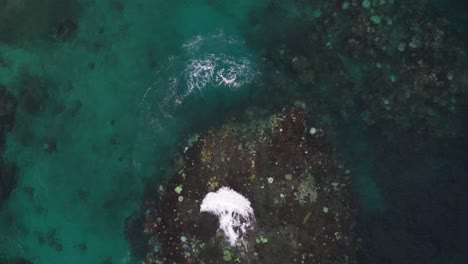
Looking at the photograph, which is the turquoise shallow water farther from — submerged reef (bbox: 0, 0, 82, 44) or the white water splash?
the white water splash

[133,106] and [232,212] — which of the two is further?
[133,106]

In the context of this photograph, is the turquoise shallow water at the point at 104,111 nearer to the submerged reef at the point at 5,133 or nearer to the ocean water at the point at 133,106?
the ocean water at the point at 133,106

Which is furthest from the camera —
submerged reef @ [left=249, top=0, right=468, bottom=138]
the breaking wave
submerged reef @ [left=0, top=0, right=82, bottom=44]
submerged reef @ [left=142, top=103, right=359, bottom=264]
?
submerged reef @ [left=0, top=0, right=82, bottom=44]

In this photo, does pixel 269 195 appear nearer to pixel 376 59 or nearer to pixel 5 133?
pixel 376 59

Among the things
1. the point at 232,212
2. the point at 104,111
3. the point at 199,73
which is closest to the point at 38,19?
the point at 104,111

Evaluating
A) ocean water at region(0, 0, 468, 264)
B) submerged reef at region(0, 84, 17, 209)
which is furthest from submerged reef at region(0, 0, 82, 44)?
submerged reef at region(0, 84, 17, 209)

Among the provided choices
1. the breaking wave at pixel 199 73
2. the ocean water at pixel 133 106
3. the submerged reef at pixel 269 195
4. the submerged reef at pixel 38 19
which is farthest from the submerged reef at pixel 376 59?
the submerged reef at pixel 38 19
